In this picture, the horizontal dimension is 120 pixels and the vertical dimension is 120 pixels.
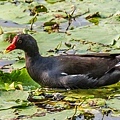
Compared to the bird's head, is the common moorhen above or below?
below

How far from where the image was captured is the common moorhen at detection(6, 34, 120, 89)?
28.1ft

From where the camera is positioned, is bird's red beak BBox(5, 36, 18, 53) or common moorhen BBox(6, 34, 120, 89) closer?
common moorhen BBox(6, 34, 120, 89)

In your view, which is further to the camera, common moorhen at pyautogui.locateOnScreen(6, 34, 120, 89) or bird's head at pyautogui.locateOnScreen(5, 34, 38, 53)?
bird's head at pyautogui.locateOnScreen(5, 34, 38, 53)

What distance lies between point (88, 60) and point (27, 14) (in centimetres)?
281

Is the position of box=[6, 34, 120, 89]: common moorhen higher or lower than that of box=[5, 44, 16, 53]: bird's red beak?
lower

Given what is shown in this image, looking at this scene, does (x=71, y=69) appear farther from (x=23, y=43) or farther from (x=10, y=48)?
(x=10, y=48)

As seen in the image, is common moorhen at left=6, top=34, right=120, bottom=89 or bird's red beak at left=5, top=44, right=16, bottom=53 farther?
bird's red beak at left=5, top=44, right=16, bottom=53

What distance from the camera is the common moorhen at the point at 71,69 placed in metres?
8.58

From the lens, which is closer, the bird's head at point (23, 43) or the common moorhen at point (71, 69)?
the common moorhen at point (71, 69)

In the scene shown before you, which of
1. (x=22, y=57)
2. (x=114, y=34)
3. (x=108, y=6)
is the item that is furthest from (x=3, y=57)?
(x=108, y=6)

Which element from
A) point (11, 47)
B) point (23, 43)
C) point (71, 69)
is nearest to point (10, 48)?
point (11, 47)

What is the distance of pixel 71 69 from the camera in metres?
8.59

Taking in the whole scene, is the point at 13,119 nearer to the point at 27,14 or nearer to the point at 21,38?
the point at 21,38

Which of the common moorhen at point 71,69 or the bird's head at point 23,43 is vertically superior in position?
the bird's head at point 23,43
